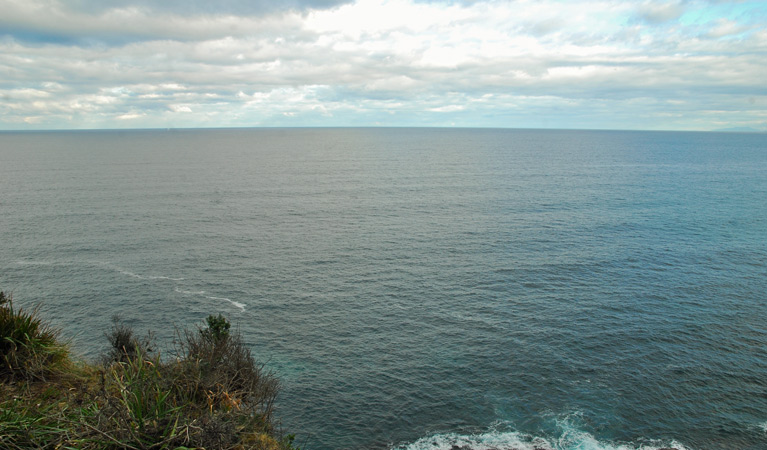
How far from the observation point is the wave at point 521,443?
42.7 metres

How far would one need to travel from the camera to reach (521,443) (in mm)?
43125

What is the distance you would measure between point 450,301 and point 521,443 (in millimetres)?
29224

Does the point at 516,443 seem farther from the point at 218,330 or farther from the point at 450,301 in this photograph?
the point at 450,301

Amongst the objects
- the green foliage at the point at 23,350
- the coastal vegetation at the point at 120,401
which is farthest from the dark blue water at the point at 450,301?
the green foliage at the point at 23,350

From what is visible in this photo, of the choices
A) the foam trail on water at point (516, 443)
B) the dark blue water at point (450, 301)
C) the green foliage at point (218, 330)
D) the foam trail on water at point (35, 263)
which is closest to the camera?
the green foliage at point (218, 330)

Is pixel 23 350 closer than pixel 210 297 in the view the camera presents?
Yes

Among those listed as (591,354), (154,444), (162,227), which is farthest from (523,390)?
(162,227)

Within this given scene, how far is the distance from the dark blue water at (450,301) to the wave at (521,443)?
22 centimetres

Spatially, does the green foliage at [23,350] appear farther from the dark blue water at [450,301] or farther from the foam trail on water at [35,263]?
the foam trail on water at [35,263]

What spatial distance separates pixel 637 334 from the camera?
61531 millimetres

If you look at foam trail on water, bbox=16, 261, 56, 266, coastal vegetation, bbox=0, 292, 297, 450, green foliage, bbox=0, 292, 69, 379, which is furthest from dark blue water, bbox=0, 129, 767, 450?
green foliage, bbox=0, 292, 69, 379

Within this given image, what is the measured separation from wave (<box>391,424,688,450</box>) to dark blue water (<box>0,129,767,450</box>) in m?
0.22

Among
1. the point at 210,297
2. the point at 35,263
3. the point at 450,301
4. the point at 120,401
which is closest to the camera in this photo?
the point at 120,401

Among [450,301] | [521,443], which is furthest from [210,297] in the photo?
[521,443]
